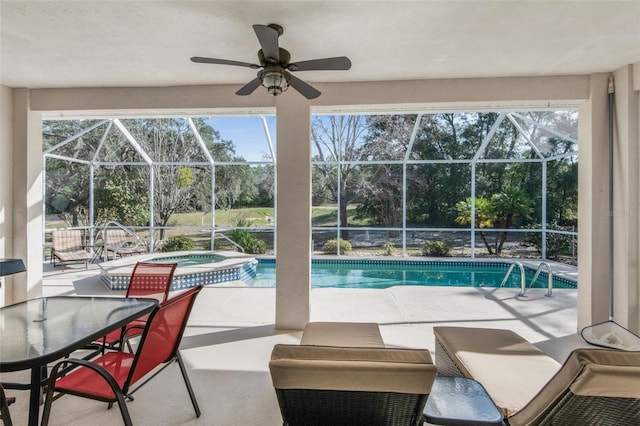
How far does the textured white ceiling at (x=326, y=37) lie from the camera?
238cm

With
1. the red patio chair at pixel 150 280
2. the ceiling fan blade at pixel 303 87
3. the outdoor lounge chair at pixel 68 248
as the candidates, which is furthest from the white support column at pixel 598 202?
the outdoor lounge chair at pixel 68 248

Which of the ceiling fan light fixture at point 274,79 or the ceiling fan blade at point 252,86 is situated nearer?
the ceiling fan light fixture at point 274,79

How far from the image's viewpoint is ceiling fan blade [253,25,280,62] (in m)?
2.07

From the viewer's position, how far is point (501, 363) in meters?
2.04

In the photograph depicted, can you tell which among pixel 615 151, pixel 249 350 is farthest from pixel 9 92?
pixel 615 151

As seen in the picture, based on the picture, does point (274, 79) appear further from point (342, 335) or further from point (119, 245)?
point (119, 245)

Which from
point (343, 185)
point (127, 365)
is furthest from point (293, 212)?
point (343, 185)

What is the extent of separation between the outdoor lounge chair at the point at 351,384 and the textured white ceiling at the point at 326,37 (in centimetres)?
228

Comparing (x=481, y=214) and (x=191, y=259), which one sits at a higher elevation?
(x=481, y=214)

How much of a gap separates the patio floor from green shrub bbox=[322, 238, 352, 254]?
390 centimetres

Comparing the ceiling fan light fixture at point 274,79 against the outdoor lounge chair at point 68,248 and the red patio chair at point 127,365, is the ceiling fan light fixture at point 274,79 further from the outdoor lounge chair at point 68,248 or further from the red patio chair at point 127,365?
the outdoor lounge chair at point 68,248

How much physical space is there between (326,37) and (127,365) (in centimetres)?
283

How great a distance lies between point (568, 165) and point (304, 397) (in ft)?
35.7

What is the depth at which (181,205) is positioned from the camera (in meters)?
11.1
